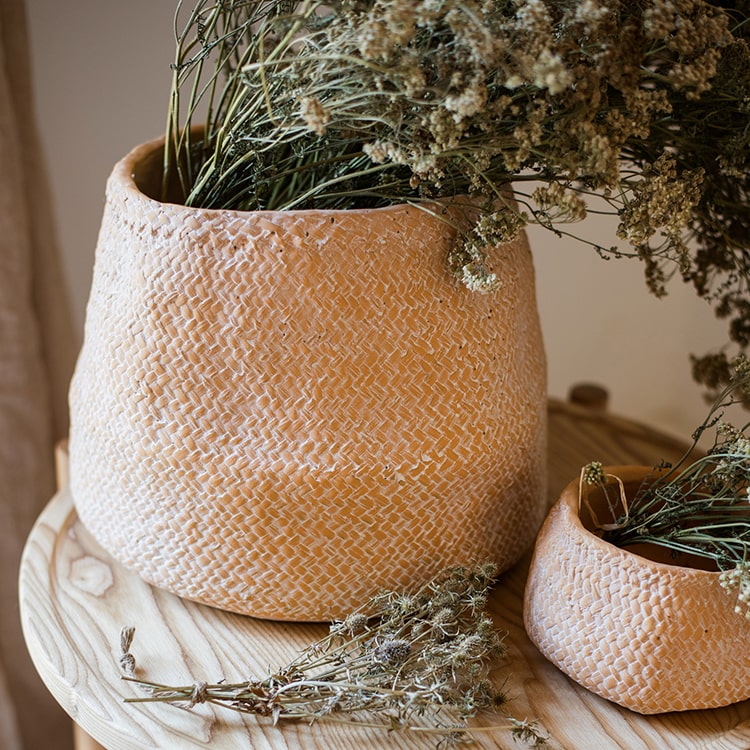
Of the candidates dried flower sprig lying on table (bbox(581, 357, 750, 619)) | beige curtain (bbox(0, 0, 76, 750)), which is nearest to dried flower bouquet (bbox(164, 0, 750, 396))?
dried flower sprig lying on table (bbox(581, 357, 750, 619))

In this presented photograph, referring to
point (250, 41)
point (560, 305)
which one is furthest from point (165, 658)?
point (560, 305)

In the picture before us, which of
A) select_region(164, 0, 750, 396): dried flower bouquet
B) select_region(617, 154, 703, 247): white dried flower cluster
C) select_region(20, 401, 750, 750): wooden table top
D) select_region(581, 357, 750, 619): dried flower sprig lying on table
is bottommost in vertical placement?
select_region(20, 401, 750, 750): wooden table top

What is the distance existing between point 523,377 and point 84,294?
2.29ft

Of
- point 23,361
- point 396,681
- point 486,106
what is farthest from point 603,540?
point 23,361

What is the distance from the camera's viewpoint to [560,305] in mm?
1358

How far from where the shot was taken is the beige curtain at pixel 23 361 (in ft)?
3.10

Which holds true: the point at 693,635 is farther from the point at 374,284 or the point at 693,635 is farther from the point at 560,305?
the point at 560,305

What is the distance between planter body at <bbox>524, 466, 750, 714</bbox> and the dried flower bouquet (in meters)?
0.19

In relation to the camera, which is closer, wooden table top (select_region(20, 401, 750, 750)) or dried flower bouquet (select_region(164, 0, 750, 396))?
dried flower bouquet (select_region(164, 0, 750, 396))

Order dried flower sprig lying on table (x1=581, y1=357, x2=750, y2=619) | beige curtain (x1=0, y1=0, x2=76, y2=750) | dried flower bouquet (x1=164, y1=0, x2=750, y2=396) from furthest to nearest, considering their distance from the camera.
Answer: beige curtain (x1=0, y1=0, x2=76, y2=750), dried flower sprig lying on table (x1=581, y1=357, x2=750, y2=619), dried flower bouquet (x1=164, y1=0, x2=750, y2=396)

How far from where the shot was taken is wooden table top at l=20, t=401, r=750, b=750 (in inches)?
22.4

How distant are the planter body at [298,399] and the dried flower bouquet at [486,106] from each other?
4cm

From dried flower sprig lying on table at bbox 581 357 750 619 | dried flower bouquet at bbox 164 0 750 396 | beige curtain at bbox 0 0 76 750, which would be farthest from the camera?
beige curtain at bbox 0 0 76 750

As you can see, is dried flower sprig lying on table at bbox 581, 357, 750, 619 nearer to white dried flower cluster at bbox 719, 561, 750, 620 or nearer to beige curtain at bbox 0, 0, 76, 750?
white dried flower cluster at bbox 719, 561, 750, 620
